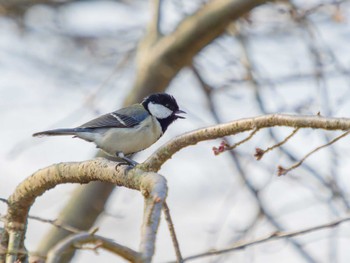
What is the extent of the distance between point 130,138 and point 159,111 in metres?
0.40

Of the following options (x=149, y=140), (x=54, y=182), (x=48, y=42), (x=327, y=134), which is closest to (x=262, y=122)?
(x=54, y=182)

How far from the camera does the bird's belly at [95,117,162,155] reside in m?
4.10

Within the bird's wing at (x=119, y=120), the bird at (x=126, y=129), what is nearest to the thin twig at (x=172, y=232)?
the bird at (x=126, y=129)

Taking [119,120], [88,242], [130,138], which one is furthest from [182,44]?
[88,242]

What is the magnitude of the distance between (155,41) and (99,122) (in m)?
1.72

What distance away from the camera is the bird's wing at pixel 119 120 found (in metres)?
4.23

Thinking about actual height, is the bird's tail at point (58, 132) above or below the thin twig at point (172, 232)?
above

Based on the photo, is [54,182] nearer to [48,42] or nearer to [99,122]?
[99,122]

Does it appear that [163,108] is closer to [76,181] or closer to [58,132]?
[58,132]

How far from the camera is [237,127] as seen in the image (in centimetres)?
255

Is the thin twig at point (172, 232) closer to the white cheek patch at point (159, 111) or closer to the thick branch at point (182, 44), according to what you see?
the white cheek patch at point (159, 111)

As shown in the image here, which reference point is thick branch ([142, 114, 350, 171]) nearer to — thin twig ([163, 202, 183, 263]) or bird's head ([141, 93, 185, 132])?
thin twig ([163, 202, 183, 263])

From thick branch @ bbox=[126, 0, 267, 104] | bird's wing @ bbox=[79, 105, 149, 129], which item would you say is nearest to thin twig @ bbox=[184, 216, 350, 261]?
bird's wing @ bbox=[79, 105, 149, 129]

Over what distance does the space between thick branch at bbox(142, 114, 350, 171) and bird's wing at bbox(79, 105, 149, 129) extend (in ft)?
4.85
